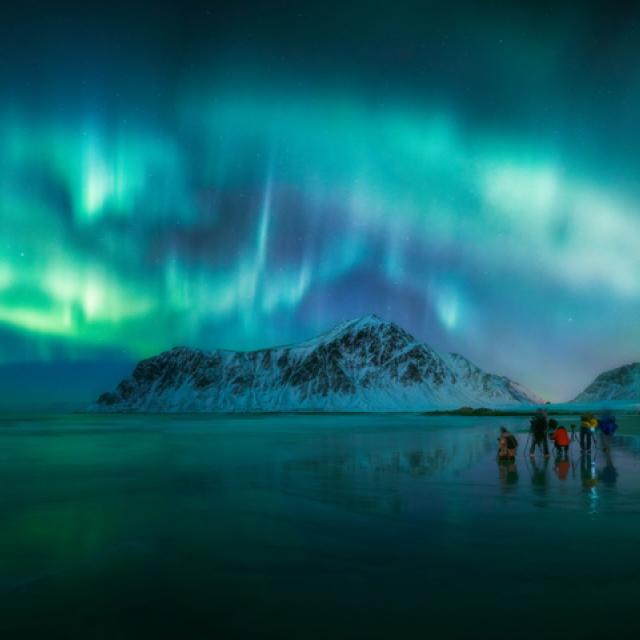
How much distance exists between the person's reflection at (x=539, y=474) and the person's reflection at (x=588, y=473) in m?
1.12

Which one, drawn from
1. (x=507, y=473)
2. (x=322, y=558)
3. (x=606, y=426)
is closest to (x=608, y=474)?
(x=507, y=473)

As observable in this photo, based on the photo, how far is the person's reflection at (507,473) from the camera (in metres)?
18.5

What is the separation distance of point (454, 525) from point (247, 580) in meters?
5.00

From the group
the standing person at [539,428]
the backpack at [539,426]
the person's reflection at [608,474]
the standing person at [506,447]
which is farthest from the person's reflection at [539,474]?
the backpack at [539,426]

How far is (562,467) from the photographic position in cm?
2364

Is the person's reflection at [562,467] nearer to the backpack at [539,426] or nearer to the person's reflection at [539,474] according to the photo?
the person's reflection at [539,474]

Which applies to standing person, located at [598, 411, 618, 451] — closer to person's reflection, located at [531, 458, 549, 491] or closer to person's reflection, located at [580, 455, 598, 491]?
person's reflection, located at [580, 455, 598, 491]

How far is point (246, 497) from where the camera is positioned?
634 inches

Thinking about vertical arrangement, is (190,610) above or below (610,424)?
below

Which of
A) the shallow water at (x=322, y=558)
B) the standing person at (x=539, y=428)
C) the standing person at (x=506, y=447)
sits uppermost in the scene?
the standing person at (x=539, y=428)

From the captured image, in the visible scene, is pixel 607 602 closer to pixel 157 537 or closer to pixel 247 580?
pixel 247 580

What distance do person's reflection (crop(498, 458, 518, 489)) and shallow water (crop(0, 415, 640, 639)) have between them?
0.12 meters

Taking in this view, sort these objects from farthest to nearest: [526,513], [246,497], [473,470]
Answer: [473,470]
[246,497]
[526,513]

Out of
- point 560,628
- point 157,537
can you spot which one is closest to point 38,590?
point 157,537
